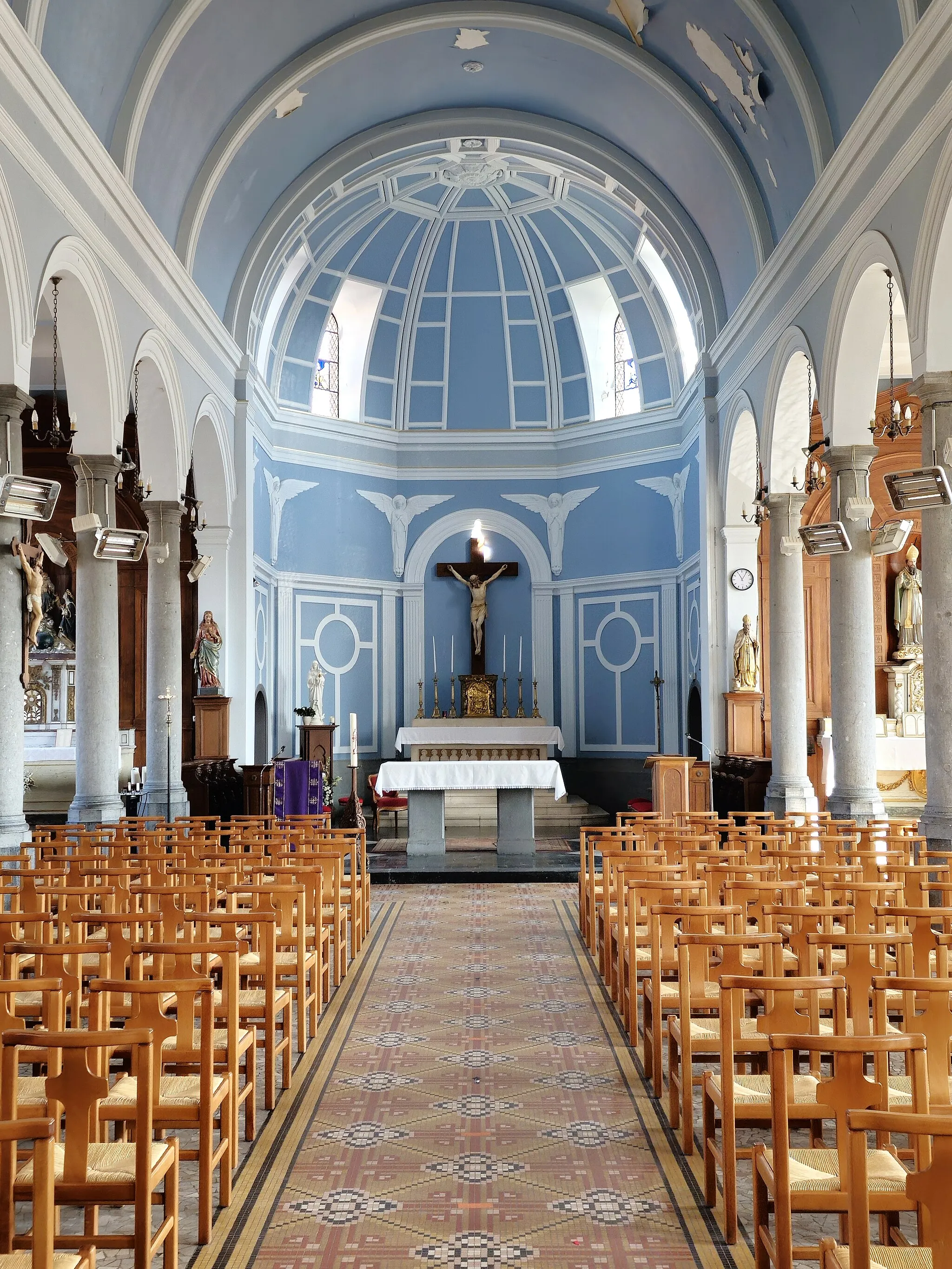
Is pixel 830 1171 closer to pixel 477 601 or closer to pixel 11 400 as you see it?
pixel 11 400

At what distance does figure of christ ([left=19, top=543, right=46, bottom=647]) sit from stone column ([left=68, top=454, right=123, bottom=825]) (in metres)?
1.93

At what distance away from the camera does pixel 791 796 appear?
13.5 metres

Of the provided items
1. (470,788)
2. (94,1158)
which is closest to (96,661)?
(470,788)

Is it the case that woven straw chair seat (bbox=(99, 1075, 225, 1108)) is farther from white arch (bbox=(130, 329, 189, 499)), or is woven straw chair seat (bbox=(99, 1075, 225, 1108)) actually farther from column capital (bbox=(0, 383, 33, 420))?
white arch (bbox=(130, 329, 189, 499))

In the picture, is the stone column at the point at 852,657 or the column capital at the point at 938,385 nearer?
the column capital at the point at 938,385

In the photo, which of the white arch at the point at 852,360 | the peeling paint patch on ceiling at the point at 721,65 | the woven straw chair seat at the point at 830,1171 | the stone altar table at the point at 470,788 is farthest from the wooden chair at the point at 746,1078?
the peeling paint patch on ceiling at the point at 721,65

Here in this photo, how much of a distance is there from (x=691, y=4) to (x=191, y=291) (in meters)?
6.51

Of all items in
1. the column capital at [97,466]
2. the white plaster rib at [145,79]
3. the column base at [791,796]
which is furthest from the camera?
the column base at [791,796]

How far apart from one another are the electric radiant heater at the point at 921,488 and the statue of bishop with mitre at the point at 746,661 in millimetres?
8253

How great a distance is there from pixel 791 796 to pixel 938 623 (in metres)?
5.30

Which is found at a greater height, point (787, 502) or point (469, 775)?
point (787, 502)

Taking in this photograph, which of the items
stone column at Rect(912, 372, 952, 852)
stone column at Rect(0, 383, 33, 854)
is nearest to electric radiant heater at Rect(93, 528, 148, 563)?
stone column at Rect(0, 383, 33, 854)

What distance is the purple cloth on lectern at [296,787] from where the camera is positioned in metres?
15.9

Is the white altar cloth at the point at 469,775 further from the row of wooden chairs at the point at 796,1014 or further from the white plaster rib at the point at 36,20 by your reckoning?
the white plaster rib at the point at 36,20
